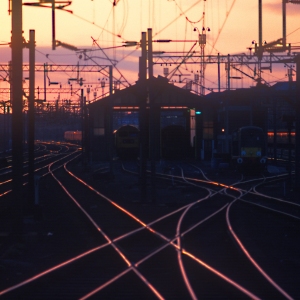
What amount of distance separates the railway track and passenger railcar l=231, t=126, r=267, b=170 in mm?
18237

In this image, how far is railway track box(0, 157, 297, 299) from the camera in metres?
7.76

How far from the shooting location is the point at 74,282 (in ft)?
27.2

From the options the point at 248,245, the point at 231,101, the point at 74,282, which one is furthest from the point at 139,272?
the point at 231,101

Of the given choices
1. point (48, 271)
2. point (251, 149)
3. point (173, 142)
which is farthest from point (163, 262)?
point (173, 142)

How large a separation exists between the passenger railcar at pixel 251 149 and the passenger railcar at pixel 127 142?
19.3 m

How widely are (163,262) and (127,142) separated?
4518 cm

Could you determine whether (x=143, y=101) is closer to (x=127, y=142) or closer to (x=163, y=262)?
(x=163, y=262)

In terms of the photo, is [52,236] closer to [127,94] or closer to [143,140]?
[143,140]

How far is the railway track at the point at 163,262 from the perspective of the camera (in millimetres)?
7762

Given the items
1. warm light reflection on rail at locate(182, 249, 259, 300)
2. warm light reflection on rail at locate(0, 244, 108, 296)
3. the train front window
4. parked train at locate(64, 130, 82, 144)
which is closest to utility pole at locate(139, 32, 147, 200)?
warm light reflection on rail at locate(0, 244, 108, 296)

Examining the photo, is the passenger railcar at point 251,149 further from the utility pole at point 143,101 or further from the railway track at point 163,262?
the railway track at point 163,262

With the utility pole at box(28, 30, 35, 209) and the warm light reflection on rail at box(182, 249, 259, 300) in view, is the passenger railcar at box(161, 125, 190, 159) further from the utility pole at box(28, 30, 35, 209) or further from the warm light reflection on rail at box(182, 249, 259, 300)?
the warm light reflection on rail at box(182, 249, 259, 300)

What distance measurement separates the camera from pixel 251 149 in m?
36.0

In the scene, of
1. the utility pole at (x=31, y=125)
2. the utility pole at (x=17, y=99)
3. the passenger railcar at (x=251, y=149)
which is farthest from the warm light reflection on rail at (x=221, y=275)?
the passenger railcar at (x=251, y=149)
